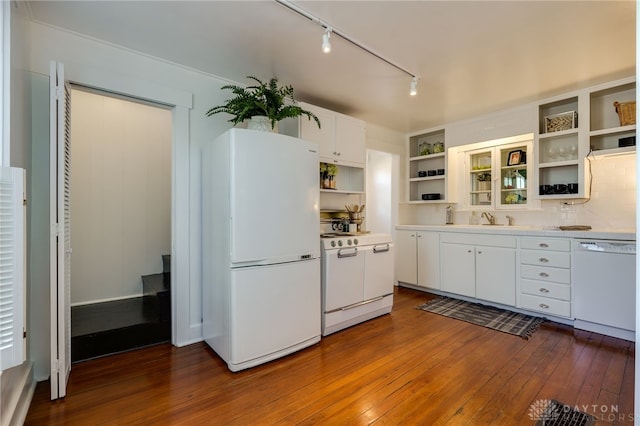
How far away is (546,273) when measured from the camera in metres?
3.10

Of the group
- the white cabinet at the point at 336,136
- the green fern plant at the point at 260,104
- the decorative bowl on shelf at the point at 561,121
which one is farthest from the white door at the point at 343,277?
the decorative bowl on shelf at the point at 561,121

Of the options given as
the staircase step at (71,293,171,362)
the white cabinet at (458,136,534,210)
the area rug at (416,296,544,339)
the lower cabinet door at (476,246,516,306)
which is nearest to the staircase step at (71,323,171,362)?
the staircase step at (71,293,171,362)

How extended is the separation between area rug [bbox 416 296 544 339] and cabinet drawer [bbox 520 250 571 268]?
61 centimetres

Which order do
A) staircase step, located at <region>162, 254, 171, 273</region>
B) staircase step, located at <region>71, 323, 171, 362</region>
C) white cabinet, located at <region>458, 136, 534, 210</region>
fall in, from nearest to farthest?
staircase step, located at <region>71, 323, 171, 362</region>
staircase step, located at <region>162, 254, 171, 273</region>
white cabinet, located at <region>458, 136, 534, 210</region>

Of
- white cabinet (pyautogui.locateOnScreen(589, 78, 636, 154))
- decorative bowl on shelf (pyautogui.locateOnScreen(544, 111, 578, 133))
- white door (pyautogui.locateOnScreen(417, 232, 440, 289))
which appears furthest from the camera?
white door (pyautogui.locateOnScreen(417, 232, 440, 289))

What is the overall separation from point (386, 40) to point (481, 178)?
9.52ft

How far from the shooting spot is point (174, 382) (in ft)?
6.63

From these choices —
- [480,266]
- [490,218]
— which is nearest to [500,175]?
[490,218]

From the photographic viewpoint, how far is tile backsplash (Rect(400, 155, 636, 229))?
3053 millimetres

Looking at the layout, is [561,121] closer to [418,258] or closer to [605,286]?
[605,286]

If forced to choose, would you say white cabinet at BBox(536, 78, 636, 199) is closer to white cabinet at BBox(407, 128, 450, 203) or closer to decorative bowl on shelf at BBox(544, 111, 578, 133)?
decorative bowl on shelf at BBox(544, 111, 578, 133)

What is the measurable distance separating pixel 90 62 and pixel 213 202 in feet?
4.38

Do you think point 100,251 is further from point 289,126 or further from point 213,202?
point 289,126

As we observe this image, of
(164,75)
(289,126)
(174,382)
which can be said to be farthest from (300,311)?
(164,75)
